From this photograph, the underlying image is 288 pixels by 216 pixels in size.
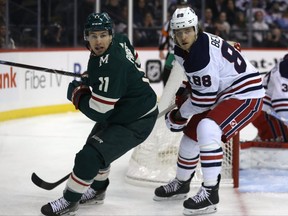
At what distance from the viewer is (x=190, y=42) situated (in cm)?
341

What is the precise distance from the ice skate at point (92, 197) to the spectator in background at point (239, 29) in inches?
Result: 258

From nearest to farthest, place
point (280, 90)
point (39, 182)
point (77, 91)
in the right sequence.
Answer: point (77, 91)
point (39, 182)
point (280, 90)

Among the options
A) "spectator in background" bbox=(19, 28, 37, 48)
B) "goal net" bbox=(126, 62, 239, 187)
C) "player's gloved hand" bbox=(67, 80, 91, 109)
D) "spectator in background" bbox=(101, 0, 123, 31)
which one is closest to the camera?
"player's gloved hand" bbox=(67, 80, 91, 109)

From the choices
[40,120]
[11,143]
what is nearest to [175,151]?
[11,143]

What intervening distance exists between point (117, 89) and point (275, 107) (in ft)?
5.78

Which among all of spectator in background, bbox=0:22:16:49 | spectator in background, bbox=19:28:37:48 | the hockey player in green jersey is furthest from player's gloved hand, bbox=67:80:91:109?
spectator in background, bbox=19:28:37:48

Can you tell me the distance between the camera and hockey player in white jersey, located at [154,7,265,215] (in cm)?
340

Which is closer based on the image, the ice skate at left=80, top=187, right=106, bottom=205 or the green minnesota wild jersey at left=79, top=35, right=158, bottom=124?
the green minnesota wild jersey at left=79, top=35, right=158, bottom=124

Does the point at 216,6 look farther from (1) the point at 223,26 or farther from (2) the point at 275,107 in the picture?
(2) the point at 275,107

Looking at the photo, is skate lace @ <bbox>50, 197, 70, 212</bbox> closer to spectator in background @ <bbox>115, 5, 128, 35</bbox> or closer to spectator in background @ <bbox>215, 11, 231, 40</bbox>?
spectator in background @ <bbox>115, 5, 128, 35</bbox>

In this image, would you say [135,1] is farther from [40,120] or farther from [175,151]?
[175,151]

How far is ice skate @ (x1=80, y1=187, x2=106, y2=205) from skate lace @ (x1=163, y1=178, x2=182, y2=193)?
317 millimetres

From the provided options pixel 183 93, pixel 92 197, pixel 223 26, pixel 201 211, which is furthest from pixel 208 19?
pixel 201 211

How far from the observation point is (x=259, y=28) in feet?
33.0
